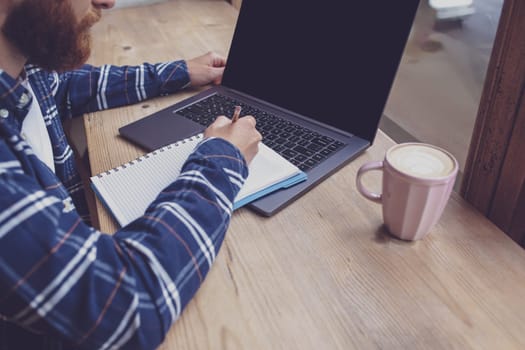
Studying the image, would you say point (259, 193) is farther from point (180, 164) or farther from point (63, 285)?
point (63, 285)

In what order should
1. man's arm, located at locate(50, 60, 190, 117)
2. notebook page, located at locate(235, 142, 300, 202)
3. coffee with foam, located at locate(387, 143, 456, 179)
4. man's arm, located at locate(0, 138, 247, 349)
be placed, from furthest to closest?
man's arm, located at locate(50, 60, 190, 117)
notebook page, located at locate(235, 142, 300, 202)
coffee with foam, located at locate(387, 143, 456, 179)
man's arm, located at locate(0, 138, 247, 349)

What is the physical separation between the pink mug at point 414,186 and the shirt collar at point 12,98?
0.46m

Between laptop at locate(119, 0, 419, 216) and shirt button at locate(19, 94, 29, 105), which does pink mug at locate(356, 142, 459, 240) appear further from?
shirt button at locate(19, 94, 29, 105)

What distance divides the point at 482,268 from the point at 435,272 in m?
0.06

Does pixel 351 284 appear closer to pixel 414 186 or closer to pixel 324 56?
pixel 414 186

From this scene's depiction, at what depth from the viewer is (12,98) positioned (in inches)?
21.8

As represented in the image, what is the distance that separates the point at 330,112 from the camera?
0.81 meters

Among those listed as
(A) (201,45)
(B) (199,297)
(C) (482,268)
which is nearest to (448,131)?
(A) (201,45)

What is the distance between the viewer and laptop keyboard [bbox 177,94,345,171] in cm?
73

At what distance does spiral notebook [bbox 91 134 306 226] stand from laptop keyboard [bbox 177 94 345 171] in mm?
43

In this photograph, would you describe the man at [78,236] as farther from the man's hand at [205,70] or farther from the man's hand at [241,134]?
the man's hand at [205,70]

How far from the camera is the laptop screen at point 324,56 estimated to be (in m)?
0.72

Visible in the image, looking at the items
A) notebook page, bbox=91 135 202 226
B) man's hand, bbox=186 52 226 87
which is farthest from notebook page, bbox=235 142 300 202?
man's hand, bbox=186 52 226 87

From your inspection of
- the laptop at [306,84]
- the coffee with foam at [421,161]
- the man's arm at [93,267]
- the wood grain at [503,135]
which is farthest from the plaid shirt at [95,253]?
the wood grain at [503,135]
